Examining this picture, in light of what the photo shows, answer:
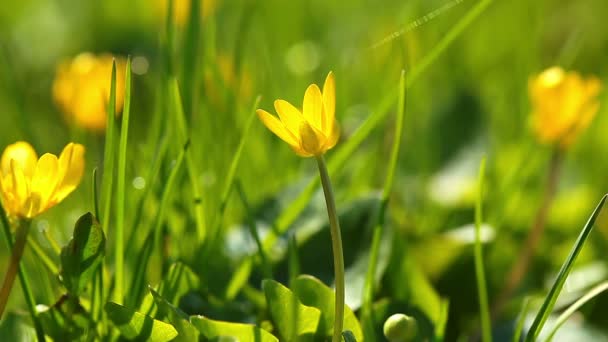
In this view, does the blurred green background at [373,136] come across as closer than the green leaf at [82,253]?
No

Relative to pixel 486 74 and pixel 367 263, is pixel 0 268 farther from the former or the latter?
pixel 486 74

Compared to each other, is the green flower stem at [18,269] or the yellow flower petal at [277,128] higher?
the yellow flower petal at [277,128]

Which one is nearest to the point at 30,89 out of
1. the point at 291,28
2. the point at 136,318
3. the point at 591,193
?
the point at 291,28

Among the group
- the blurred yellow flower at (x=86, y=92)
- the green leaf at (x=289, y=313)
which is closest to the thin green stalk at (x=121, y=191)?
the green leaf at (x=289, y=313)

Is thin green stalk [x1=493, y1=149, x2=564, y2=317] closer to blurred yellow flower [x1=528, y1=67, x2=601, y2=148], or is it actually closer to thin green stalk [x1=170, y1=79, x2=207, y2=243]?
blurred yellow flower [x1=528, y1=67, x2=601, y2=148]

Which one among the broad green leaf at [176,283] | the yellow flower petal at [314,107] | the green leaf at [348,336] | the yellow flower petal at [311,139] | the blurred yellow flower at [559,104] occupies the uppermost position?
the blurred yellow flower at [559,104]

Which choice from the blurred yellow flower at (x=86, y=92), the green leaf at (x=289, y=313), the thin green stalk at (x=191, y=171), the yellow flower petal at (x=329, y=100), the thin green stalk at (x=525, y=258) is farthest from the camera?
the blurred yellow flower at (x=86, y=92)

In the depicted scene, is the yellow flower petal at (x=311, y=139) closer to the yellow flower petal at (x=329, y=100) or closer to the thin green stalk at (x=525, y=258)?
the yellow flower petal at (x=329, y=100)
